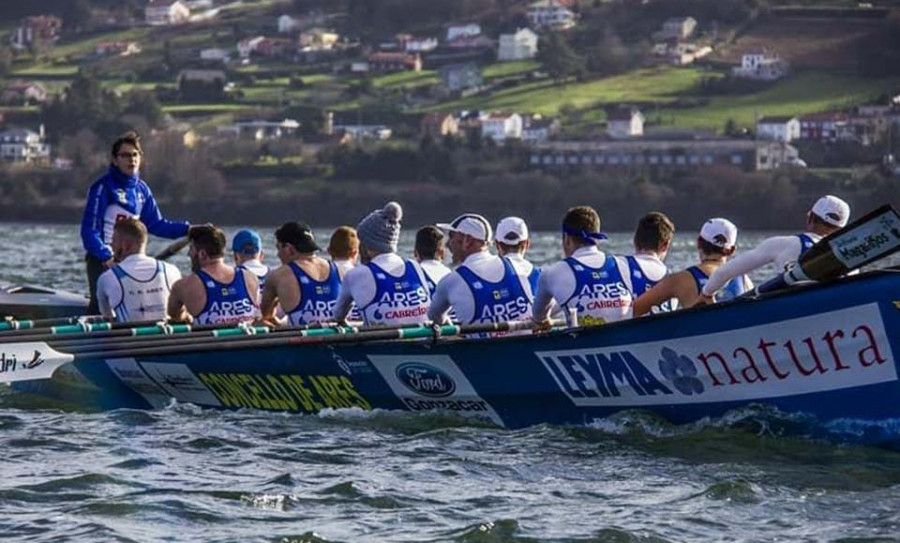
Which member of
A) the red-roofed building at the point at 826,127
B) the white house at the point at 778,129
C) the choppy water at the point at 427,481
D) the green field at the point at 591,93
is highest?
the choppy water at the point at 427,481

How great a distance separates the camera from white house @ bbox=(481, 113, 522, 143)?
12562 centimetres

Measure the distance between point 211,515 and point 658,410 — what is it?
3.76 metres

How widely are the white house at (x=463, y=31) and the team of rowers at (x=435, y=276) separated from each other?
148820 millimetres

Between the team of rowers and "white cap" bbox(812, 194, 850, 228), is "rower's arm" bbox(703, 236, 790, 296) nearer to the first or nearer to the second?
the team of rowers

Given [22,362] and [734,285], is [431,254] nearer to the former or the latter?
[734,285]

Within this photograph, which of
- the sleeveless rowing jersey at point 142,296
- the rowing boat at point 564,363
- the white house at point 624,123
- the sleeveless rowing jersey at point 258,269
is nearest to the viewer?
the rowing boat at point 564,363

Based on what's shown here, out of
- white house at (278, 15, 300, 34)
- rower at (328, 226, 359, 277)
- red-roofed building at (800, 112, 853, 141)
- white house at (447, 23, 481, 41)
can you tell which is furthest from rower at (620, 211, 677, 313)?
white house at (278, 15, 300, 34)

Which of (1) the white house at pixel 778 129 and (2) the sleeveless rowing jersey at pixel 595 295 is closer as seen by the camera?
(2) the sleeveless rowing jersey at pixel 595 295

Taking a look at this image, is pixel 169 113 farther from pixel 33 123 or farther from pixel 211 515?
pixel 211 515

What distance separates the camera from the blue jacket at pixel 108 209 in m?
19.2

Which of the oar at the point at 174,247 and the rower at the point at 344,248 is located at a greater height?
the rower at the point at 344,248

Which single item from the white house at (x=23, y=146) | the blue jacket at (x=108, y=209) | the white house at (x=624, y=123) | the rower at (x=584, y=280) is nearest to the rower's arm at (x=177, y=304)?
the blue jacket at (x=108, y=209)

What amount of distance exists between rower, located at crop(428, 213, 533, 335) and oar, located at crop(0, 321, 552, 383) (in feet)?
0.84

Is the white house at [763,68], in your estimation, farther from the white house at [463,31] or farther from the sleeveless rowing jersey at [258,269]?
the sleeveless rowing jersey at [258,269]
